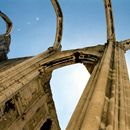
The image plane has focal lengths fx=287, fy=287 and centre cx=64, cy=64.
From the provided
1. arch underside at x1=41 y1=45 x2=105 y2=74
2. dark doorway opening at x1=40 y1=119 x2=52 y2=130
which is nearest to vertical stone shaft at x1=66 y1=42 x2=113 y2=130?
arch underside at x1=41 y1=45 x2=105 y2=74

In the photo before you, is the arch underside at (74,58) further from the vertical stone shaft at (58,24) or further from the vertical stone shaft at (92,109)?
the vertical stone shaft at (92,109)

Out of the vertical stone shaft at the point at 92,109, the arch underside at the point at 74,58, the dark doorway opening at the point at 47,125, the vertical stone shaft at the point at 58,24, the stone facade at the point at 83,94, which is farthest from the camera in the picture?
the vertical stone shaft at the point at 58,24

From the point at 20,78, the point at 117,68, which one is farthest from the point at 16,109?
the point at 117,68

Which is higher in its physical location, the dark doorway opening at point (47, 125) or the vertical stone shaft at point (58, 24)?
the vertical stone shaft at point (58, 24)

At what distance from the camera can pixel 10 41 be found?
13078mm

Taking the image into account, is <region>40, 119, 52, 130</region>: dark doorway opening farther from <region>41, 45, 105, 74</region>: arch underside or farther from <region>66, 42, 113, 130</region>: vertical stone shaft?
<region>66, 42, 113, 130</region>: vertical stone shaft

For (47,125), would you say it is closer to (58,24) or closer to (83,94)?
(58,24)

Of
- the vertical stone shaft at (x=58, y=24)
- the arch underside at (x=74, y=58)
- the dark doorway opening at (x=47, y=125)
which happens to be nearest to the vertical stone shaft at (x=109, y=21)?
the arch underside at (x=74, y=58)

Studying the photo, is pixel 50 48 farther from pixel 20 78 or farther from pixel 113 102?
pixel 113 102

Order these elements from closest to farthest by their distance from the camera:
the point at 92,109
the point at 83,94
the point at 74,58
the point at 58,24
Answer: the point at 92,109
the point at 83,94
the point at 74,58
the point at 58,24

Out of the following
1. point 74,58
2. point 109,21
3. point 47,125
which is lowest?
point 47,125

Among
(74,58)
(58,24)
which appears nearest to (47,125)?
(74,58)

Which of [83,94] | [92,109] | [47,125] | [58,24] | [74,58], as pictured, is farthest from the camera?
[58,24]

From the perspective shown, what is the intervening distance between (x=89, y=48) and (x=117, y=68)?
400 cm
